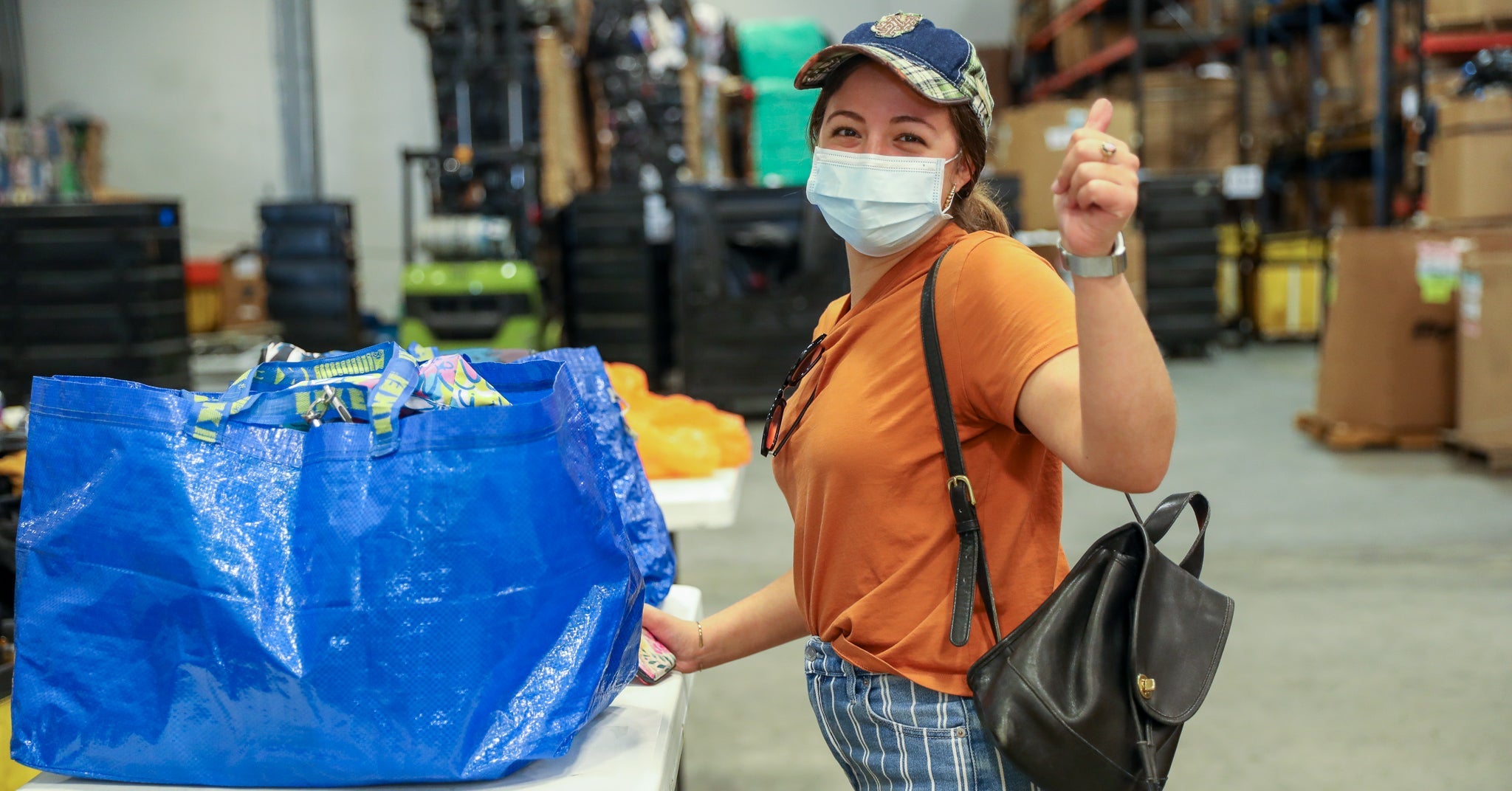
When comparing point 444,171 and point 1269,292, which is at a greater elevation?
point 444,171

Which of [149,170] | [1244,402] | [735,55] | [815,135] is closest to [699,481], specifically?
[815,135]

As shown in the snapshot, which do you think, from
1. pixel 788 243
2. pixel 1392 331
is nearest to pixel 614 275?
pixel 788 243

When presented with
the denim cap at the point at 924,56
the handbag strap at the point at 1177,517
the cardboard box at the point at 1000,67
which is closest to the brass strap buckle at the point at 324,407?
the denim cap at the point at 924,56

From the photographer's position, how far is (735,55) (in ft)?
31.0

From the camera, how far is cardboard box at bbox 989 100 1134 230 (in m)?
8.91

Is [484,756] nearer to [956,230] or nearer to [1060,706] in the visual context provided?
[1060,706]

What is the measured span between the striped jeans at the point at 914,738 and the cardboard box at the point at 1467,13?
22.4 feet

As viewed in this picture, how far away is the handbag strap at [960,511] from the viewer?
42.7 inches

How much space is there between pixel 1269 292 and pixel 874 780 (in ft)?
33.4

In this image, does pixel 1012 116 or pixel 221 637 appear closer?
pixel 221 637

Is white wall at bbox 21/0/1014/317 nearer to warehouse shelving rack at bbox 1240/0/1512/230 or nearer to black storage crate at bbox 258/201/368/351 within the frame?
warehouse shelving rack at bbox 1240/0/1512/230

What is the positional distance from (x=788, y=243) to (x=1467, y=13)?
154 inches

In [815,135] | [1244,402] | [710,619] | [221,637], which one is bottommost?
[1244,402]

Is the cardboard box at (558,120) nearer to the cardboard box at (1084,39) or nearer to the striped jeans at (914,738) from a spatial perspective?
the cardboard box at (1084,39)
